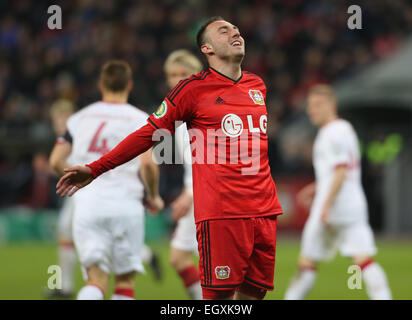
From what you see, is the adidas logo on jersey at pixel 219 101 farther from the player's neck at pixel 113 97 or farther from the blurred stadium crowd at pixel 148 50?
the blurred stadium crowd at pixel 148 50

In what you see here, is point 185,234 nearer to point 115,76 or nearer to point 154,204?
point 154,204

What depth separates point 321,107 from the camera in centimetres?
698

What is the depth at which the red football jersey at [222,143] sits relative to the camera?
4.07m

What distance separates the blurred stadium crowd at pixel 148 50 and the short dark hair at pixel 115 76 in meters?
11.8

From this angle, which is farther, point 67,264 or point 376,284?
point 67,264

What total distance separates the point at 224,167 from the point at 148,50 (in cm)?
1673

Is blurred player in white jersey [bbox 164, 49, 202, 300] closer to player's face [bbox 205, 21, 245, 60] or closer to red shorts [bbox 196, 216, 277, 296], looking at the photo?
player's face [bbox 205, 21, 245, 60]

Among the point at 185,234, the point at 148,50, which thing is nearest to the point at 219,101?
the point at 185,234

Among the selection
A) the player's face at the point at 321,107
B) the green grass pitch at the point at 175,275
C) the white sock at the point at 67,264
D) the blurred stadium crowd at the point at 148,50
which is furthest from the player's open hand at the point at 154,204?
the blurred stadium crowd at the point at 148,50

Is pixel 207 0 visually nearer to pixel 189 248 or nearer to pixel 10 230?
pixel 10 230

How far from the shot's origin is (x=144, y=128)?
4.05 m

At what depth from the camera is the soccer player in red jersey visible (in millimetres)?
4039

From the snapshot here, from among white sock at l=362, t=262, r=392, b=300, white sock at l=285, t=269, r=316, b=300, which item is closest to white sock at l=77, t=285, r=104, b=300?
white sock at l=285, t=269, r=316, b=300
